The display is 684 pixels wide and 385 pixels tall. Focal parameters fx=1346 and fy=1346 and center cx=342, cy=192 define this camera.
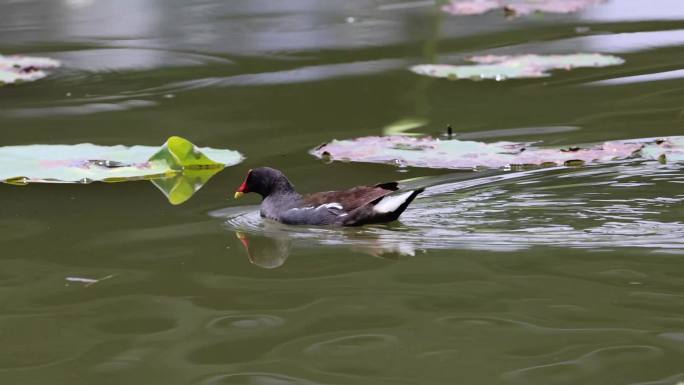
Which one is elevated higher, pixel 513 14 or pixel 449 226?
pixel 513 14

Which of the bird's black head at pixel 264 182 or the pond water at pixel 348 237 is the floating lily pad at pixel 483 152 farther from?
the bird's black head at pixel 264 182

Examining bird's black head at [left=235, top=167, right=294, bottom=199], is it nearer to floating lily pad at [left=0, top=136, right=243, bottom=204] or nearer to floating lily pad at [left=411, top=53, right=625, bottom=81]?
floating lily pad at [left=0, top=136, right=243, bottom=204]

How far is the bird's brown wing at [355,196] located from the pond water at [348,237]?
0.55ft

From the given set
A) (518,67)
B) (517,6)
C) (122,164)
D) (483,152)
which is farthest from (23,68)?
(517,6)

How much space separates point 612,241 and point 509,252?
501 mm

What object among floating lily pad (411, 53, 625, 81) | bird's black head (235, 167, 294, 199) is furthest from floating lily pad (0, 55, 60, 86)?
bird's black head (235, 167, 294, 199)

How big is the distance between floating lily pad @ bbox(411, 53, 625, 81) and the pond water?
0.10 meters

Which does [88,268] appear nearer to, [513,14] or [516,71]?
[516,71]

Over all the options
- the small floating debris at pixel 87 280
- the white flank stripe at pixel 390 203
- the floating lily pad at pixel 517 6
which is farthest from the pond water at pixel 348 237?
the floating lily pad at pixel 517 6

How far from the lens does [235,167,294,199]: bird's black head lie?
7.20 m

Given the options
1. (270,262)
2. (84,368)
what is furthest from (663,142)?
(84,368)

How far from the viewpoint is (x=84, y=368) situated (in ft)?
15.2

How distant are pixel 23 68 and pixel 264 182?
480 cm

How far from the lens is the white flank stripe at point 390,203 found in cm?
668
